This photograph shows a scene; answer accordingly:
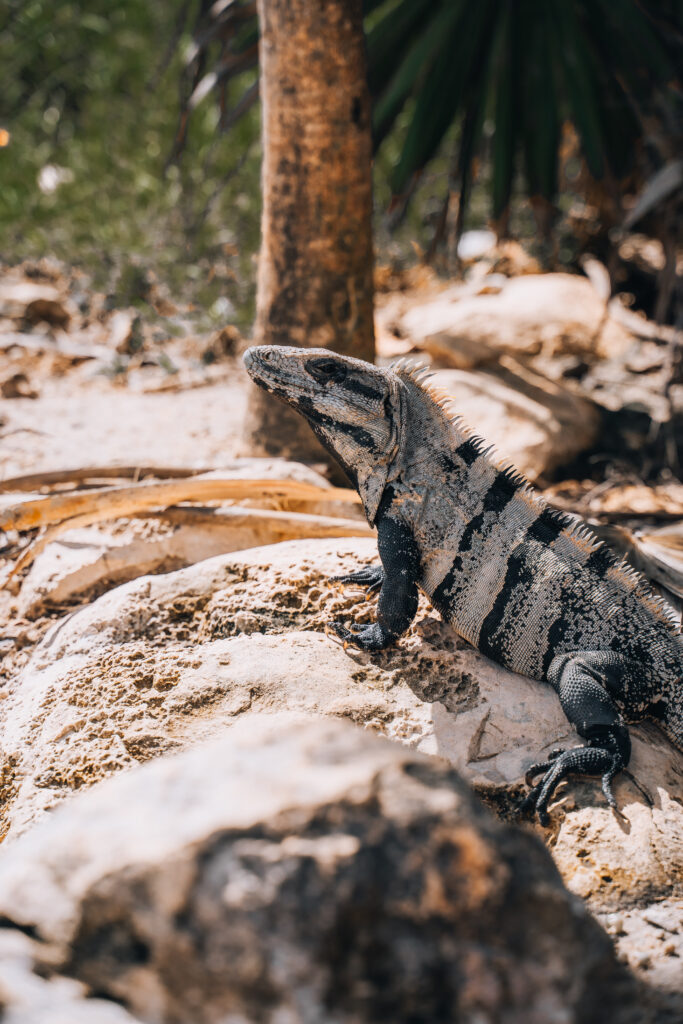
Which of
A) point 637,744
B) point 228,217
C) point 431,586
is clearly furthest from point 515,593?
point 228,217

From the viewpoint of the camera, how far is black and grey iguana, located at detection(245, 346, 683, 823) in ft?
8.30

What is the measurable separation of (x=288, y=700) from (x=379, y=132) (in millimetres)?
4702

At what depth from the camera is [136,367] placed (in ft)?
21.2

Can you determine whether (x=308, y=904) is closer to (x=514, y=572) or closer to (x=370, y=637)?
(x=370, y=637)

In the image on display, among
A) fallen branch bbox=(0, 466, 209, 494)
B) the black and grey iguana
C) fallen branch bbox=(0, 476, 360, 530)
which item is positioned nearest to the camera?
the black and grey iguana

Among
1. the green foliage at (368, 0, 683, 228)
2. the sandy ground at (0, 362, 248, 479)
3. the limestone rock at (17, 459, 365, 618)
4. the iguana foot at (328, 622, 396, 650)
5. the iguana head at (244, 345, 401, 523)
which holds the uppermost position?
the green foliage at (368, 0, 683, 228)

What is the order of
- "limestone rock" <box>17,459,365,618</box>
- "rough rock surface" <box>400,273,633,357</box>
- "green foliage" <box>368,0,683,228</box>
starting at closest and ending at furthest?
"limestone rock" <box>17,459,365,618</box> < "green foliage" <box>368,0,683,228</box> < "rough rock surface" <box>400,273,633,357</box>

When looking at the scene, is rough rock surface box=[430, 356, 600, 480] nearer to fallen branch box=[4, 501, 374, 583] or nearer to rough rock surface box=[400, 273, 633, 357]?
rough rock surface box=[400, 273, 633, 357]

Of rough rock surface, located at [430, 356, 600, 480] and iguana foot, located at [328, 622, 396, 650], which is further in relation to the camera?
rough rock surface, located at [430, 356, 600, 480]

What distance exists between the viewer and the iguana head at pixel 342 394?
266cm

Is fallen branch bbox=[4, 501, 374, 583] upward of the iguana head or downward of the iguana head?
downward

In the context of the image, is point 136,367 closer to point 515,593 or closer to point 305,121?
point 305,121

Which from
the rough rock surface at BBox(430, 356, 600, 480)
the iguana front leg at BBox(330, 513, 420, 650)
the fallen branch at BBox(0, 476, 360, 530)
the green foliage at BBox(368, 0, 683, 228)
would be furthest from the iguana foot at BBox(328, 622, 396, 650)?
the green foliage at BBox(368, 0, 683, 228)

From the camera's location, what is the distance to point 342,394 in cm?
266
